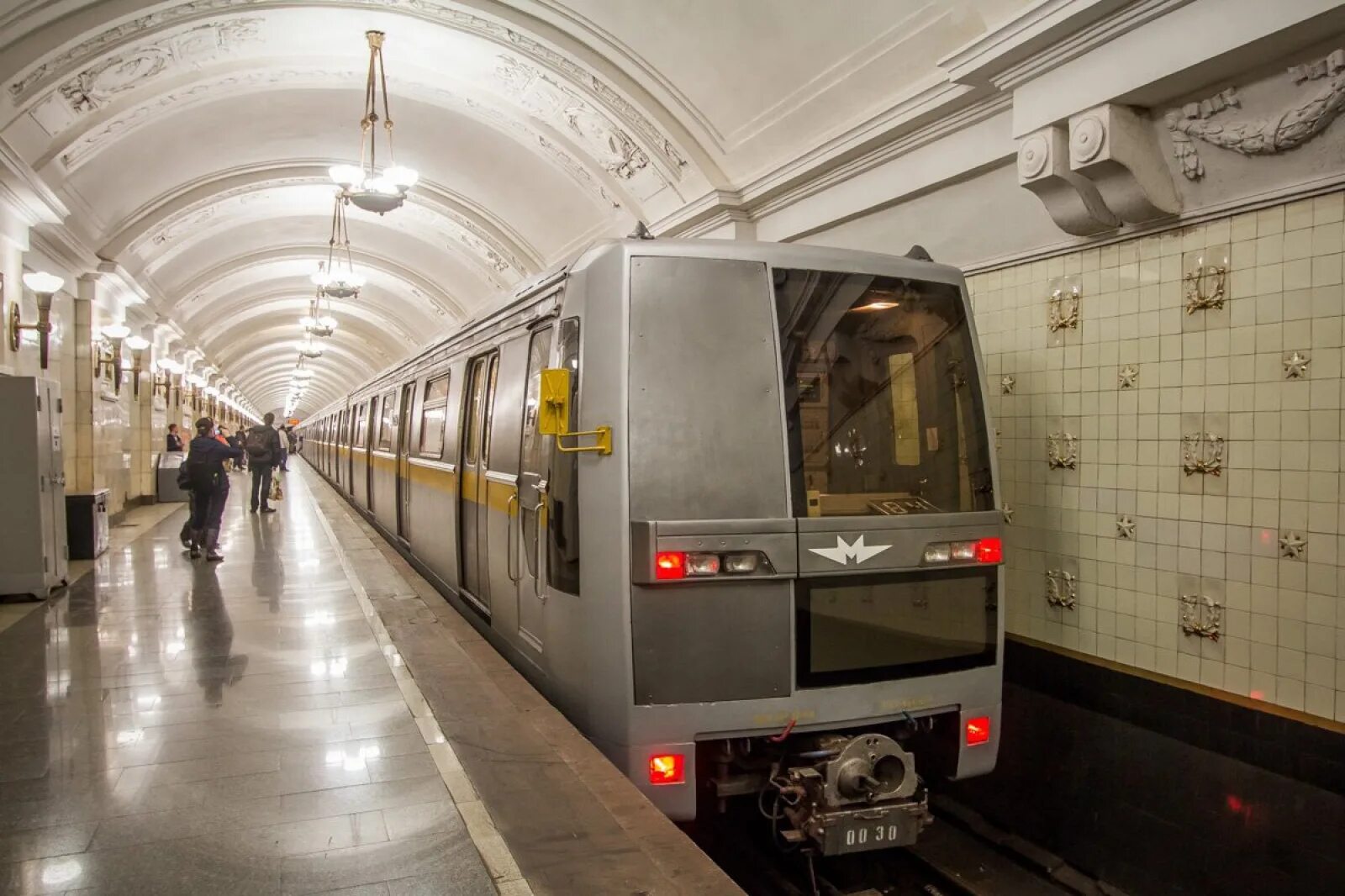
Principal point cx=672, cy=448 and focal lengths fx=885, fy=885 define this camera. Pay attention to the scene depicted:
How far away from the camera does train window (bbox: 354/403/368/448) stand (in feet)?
50.3

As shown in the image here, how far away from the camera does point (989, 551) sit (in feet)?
13.0

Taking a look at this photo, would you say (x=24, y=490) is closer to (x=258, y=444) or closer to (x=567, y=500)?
(x=567, y=500)

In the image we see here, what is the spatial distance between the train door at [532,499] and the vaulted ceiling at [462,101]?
3765 mm

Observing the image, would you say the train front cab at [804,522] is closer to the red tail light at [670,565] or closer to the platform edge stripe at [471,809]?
the red tail light at [670,565]

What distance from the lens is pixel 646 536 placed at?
3.45m

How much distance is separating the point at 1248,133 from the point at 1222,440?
4.83 feet

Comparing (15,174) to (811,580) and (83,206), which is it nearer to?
(83,206)

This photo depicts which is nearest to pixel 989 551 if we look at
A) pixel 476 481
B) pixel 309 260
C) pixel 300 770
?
pixel 300 770

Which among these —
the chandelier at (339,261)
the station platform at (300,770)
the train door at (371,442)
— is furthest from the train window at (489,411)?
the chandelier at (339,261)

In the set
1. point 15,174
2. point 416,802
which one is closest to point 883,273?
point 416,802

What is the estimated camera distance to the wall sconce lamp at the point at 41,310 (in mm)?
9641

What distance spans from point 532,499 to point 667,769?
1.62 meters

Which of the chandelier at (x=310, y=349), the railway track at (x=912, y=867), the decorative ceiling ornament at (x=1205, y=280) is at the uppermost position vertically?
the chandelier at (x=310, y=349)

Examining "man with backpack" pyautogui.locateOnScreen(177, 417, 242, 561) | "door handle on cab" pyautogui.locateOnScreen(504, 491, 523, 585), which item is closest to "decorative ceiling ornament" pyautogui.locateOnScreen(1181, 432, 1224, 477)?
"door handle on cab" pyautogui.locateOnScreen(504, 491, 523, 585)
